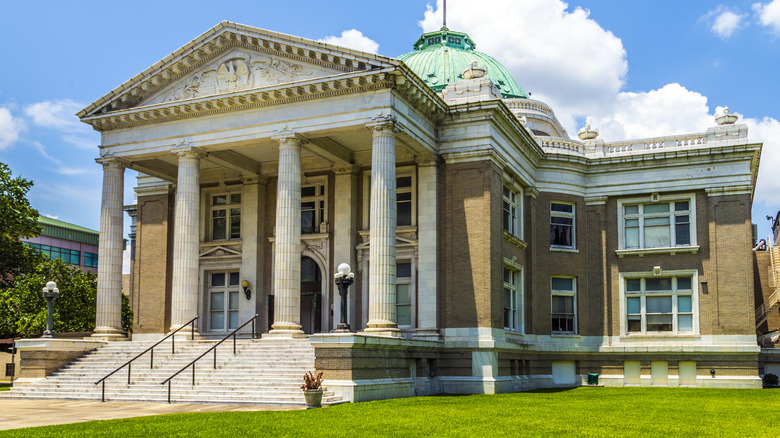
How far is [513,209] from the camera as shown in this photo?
36.5m

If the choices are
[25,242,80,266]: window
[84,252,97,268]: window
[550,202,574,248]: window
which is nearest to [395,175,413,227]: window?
[550,202,574,248]: window

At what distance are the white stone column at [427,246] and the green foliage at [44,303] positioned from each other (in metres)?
18.2

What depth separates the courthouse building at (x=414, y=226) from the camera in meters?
29.5

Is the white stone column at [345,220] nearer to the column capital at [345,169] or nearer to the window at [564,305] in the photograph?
the column capital at [345,169]

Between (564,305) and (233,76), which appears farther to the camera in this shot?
(564,305)

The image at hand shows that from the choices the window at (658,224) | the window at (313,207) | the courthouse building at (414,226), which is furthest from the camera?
the window at (658,224)

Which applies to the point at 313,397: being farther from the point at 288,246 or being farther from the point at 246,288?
the point at 246,288

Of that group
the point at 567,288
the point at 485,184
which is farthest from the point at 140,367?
the point at 567,288

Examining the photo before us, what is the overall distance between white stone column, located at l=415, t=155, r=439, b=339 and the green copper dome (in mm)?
13434

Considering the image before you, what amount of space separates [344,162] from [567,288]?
41.3ft

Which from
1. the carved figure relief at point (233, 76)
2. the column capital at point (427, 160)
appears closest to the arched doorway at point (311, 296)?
the column capital at point (427, 160)

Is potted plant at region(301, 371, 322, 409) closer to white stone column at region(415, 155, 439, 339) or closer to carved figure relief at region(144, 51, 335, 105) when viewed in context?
white stone column at region(415, 155, 439, 339)

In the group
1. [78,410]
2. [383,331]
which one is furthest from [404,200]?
[78,410]

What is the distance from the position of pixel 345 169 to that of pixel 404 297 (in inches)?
227
